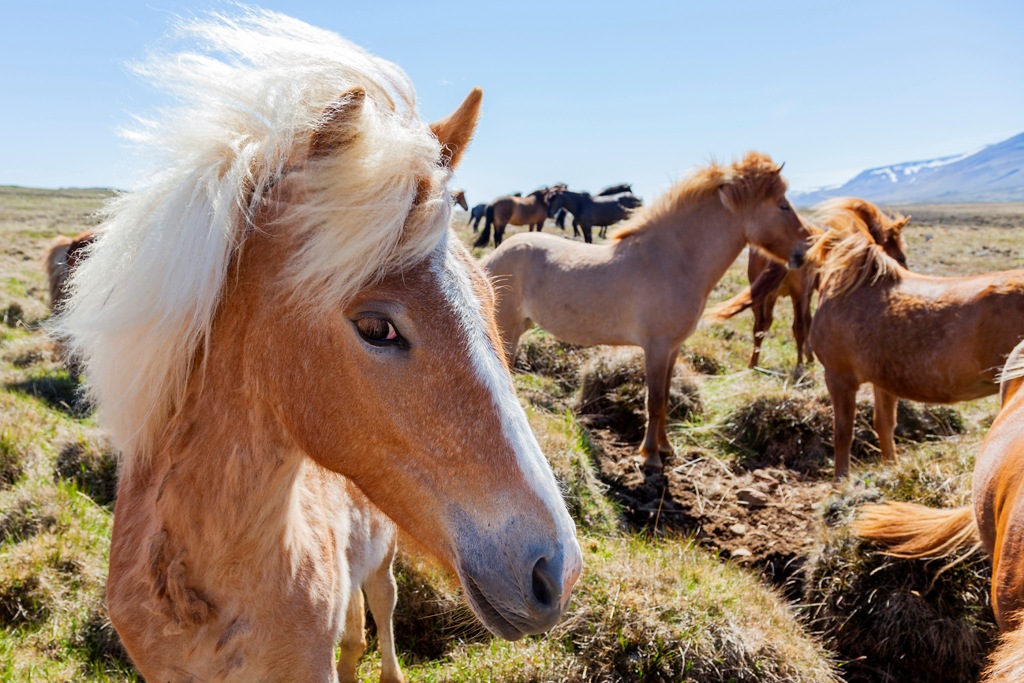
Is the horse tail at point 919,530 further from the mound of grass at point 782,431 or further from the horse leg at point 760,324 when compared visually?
the horse leg at point 760,324

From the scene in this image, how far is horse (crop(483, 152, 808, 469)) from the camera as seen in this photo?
19.7ft

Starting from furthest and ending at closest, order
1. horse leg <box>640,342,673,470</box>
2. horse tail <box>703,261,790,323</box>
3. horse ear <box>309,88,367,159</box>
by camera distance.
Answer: horse tail <box>703,261,790,323</box>, horse leg <box>640,342,673,470</box>, horse ear <box>309,88,367,159</box>

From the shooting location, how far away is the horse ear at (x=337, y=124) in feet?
4.19

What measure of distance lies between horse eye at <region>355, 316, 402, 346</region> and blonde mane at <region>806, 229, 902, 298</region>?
15.9ft

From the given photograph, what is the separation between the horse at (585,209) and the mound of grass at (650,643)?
2177 centimetres

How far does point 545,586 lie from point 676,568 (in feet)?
8.41

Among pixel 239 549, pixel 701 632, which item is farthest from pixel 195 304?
pixel 701 632

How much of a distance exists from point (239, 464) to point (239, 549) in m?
0.25

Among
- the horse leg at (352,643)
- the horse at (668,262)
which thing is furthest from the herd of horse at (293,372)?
the horse at (668,262)

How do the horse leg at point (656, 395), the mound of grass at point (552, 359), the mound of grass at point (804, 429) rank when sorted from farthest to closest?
the mound of grass at point (552, 359)
the horse leg at point (656, 395)
the mound of grass at point (804, 429)

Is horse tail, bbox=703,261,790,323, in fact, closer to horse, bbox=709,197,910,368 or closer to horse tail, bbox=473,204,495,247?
horse, bbox=709,197,910,368

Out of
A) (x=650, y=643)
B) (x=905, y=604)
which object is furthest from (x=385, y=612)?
(x=905, y=604)

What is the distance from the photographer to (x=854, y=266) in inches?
198

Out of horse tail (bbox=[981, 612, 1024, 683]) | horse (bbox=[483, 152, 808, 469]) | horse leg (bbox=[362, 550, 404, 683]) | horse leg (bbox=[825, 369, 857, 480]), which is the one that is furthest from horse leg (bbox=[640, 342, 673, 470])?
horse tail (bbox=[981, 612, 1024, 683])
